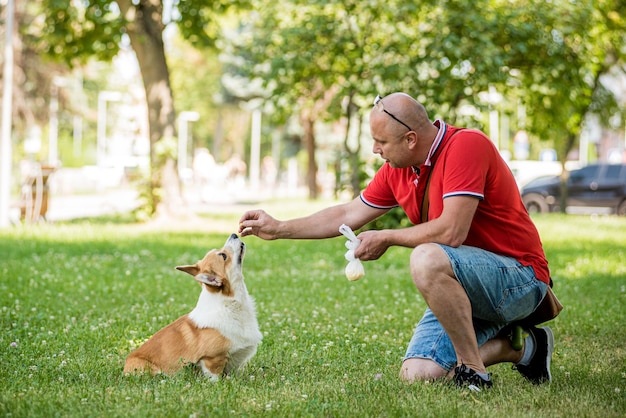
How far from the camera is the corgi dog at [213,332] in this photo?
5.36 m

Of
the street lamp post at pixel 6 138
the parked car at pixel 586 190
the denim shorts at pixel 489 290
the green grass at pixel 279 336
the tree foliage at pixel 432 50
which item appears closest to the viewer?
the green grass at pixel 279 336

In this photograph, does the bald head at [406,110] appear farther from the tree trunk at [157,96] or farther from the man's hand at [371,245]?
the tree trunk at [157,96]

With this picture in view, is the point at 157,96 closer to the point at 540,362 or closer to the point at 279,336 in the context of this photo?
the point at 279,336

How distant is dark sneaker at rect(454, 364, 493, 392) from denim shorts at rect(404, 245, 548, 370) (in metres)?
0.27

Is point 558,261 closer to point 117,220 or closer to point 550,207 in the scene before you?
point 117,220

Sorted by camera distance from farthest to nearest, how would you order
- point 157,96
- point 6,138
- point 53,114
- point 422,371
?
point 53,114 < point 6,138 < point 157,96 < point 422,371

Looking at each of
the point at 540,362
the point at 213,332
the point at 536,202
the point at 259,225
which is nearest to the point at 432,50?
the point at 259,225

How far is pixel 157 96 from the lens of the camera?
19.1 meters

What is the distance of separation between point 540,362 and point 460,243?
1.10m

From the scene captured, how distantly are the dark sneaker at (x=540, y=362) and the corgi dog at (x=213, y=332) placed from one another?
1792mm

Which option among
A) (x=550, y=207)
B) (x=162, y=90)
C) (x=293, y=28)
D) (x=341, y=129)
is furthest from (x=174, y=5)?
(x=341, y=129)

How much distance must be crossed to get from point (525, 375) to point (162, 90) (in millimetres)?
14952

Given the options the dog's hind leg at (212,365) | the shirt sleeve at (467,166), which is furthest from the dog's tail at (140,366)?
the shirt sleeve at (467,166)

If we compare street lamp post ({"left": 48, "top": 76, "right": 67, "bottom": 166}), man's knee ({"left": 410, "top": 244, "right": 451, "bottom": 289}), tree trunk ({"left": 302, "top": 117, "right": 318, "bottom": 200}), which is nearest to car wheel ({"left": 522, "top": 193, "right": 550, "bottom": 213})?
tree trunk ({"left": 302, "top": 117, "right": 318, "bottom": 200})
